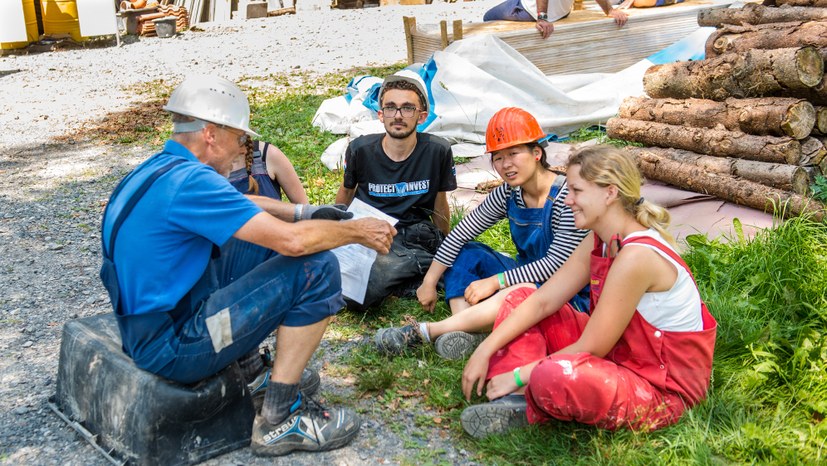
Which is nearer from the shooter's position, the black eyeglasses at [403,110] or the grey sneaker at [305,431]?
the grey sneaker at [305,431]

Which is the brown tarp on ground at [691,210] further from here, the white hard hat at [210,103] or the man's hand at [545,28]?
the white hard hat at [210,103]

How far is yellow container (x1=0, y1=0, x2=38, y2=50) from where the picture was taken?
1553 centimetres

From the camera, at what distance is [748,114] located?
525cm

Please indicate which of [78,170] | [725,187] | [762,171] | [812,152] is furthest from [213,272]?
[78,170]

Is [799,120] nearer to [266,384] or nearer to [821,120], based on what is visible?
[821,120]

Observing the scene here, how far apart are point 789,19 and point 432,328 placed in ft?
12.3

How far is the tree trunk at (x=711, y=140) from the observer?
4.98 metres

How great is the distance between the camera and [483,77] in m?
7.23

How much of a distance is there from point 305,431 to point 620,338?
1273 mm

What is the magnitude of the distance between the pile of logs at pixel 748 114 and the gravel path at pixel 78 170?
291cm

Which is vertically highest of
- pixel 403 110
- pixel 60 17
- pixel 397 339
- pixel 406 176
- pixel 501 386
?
pixel 403 110

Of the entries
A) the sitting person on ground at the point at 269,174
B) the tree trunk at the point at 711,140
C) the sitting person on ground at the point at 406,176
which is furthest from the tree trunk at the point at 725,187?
the sitting person on ground at the point at 269,174

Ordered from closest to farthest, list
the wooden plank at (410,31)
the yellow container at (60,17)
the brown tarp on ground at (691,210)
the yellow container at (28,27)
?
the brown tarp on ground at (691,210) → the wooden plank at (410,31) → the yellow container at (28,27) → the yellow container at (60,17)

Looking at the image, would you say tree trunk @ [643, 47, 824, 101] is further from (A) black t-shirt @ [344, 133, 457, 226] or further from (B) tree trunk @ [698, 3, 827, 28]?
(A) black t-shirt @ [344, 133, 457, 226]
